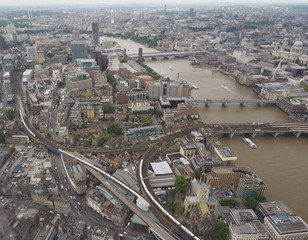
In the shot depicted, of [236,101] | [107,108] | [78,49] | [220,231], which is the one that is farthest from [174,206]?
[78,49]

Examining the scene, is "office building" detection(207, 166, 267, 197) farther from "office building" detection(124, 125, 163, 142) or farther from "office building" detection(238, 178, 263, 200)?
"office building" detection(124, 125, 163, 142)

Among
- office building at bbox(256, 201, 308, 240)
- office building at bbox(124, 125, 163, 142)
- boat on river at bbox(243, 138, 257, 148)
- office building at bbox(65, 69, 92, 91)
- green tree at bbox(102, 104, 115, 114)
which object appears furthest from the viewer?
office building at bbox(65, 69, 92, 91)

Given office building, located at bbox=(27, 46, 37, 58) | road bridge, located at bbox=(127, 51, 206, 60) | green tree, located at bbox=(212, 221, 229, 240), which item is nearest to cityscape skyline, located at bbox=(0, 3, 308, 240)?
green tree, located at bbox=(212, 221, 229, 240)

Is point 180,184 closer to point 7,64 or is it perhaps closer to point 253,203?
point 253,203

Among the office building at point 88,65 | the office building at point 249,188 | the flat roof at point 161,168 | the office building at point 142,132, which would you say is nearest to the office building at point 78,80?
the office building at point 88,65

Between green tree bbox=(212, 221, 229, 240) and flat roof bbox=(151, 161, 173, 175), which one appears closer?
green tree bbox=(212, 221, 229, 240)

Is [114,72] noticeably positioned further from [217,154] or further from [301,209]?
[301,209]
